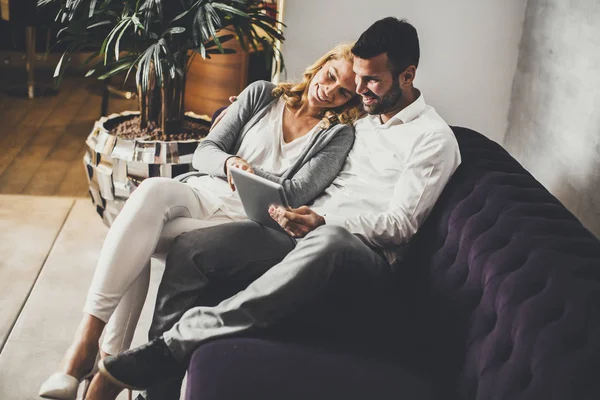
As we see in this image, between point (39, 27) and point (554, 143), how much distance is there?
375cm

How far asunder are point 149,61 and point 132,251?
941 millimetres

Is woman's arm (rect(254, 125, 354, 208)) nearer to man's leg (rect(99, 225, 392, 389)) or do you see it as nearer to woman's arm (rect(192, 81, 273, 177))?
woman's arm (rect(192, 81, 273, 177))

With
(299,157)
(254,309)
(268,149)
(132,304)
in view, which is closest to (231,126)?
(268,149)

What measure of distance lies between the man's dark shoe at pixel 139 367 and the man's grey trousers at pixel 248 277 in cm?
4

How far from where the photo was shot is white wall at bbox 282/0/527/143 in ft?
10.2

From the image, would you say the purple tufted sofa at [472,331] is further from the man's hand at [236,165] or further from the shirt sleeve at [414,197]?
the man's hand at [236,165]

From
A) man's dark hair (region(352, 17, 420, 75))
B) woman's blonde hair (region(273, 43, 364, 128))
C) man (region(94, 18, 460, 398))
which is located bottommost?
man (region(94, 18, 460, 398))

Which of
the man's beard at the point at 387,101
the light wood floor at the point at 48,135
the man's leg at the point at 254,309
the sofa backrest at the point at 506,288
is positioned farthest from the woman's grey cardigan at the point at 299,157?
the light wood floor at the point at 48,135

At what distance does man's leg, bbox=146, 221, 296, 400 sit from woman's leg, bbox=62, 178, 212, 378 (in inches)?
3.2

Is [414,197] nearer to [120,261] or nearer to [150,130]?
[120,261]

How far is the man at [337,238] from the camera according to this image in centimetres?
167

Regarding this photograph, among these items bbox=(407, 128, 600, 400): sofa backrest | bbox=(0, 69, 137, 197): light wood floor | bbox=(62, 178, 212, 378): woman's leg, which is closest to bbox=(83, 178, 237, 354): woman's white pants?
bbox=(62, 178, 212, 378): woman's leg

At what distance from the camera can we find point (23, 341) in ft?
7.40

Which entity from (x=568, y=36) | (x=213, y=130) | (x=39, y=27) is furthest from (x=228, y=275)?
(x=39, y=27)
